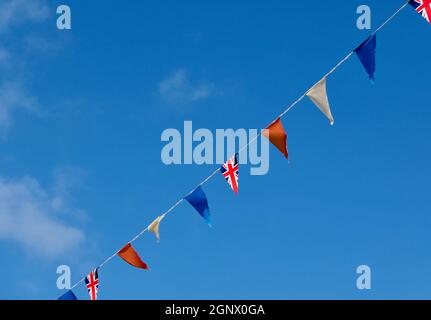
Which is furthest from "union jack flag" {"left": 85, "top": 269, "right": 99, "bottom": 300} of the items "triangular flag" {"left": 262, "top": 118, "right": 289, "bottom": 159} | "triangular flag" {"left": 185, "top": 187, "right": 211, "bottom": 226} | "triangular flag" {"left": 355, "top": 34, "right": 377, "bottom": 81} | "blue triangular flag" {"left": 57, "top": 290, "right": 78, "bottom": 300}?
"triangular flag" {"left": 355, "top": 34, "right": 377, "bottom": 81}

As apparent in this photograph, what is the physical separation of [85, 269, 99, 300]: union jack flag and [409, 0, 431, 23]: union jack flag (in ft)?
24.6

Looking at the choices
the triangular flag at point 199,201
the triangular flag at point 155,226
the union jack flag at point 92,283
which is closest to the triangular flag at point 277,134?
the triangular flag at point 199,201

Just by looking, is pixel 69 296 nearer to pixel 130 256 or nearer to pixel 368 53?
pixel 130 256

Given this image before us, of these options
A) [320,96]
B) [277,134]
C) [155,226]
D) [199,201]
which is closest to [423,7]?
[320,96]

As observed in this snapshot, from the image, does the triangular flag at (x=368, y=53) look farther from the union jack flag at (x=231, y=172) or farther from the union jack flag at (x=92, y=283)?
the union jack flag at (x=92, y=283)

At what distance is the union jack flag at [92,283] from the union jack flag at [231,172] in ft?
10.7

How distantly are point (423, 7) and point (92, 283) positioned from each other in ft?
25.3

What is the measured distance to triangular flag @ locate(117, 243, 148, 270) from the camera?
12.6m

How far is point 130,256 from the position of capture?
1262 cm

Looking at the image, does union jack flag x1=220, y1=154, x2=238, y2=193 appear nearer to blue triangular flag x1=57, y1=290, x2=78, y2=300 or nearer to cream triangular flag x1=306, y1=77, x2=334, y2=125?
cream triangular flag x1=306, y1=77, x2=334, y2=125
